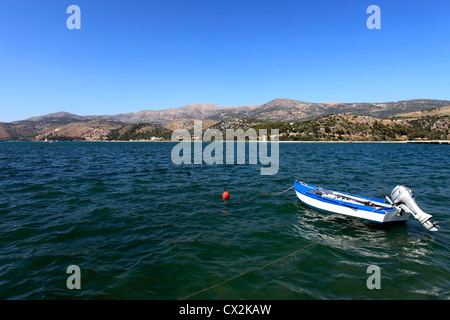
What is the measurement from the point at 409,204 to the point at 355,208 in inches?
126

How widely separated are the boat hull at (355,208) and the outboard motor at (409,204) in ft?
1.91

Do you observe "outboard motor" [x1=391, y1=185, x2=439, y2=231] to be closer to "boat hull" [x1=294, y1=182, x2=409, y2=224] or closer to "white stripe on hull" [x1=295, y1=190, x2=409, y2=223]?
"boat hull" [x1=294, y1=182, x2=409, y2=224]

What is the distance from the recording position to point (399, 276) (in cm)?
1000

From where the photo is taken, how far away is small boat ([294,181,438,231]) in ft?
46.4

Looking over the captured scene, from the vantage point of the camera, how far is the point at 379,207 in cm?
1513

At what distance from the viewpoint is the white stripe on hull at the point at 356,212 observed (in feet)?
48.8
